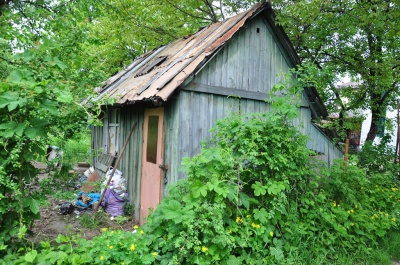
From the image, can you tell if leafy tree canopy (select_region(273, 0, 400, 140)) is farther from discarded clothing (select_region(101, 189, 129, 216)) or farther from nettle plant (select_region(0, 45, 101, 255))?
nettle plant (select_region(0, 45, 101, 255))

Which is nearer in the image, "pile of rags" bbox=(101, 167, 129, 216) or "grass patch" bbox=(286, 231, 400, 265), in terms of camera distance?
"grass patch" bbox=(286, 231, 400, 265)

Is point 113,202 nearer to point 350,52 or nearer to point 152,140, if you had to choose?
point 152,140

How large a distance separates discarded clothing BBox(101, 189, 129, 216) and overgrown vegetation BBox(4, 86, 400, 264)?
130 inches

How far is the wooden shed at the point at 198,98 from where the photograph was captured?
535 cm

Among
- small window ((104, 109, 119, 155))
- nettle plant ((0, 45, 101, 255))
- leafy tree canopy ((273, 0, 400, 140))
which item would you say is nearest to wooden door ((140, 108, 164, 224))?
small window ((104, 109, 119, 155))

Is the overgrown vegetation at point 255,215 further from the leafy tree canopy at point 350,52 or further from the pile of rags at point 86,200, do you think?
the leafy tree canopy at point 350,52

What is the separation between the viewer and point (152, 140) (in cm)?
615

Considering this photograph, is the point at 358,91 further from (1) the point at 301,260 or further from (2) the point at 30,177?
(2) the point at 30,177

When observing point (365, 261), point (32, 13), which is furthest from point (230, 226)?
point (32, 13)

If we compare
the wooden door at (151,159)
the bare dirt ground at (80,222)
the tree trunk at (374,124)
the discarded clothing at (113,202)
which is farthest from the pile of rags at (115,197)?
the tree trunk at (374,124)

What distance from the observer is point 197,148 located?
5480 mm

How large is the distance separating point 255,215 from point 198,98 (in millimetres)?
2641

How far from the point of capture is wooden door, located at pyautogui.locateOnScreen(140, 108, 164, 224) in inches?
228

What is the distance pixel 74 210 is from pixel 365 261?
6.18m
